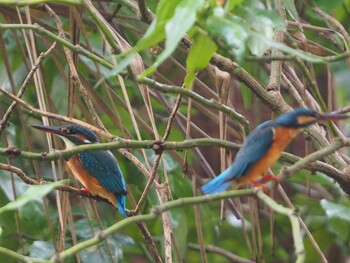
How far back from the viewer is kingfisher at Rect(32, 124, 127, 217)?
8.77 feet

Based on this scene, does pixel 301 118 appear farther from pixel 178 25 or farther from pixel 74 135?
pixel 74 135

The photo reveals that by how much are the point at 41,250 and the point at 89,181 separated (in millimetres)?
376

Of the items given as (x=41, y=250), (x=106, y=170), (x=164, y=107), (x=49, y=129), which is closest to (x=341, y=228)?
(x=164, y=107)

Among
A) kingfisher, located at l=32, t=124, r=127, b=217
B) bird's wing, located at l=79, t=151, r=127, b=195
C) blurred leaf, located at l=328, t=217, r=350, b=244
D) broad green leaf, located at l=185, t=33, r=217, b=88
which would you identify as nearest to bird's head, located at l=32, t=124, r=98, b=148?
kingfisher, located at l=32, t=124, r=127, b=217

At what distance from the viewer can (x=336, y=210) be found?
3.15 meters

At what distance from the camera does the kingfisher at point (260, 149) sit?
1886mm

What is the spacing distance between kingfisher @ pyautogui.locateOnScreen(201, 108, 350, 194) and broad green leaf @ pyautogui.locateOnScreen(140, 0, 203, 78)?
0.45 meters

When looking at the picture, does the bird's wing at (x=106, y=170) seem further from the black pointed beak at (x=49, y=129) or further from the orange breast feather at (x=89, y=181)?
the black pointed beak at (x=49, y=129)

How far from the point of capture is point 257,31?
1633 mm

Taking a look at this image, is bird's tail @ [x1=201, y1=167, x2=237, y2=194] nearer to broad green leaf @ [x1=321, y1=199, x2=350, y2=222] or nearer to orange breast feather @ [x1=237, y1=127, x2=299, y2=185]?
orange breast feather @ [x1=237, y1=127, x2=299, y2=185]

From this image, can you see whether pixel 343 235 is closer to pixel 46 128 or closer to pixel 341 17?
pixel 341 17

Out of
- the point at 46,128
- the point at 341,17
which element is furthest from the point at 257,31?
the point at 341,17

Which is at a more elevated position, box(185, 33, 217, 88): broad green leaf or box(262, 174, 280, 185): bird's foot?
box(185, 33, 217, 88): broad green leaf

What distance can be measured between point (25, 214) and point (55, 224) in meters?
0.18
